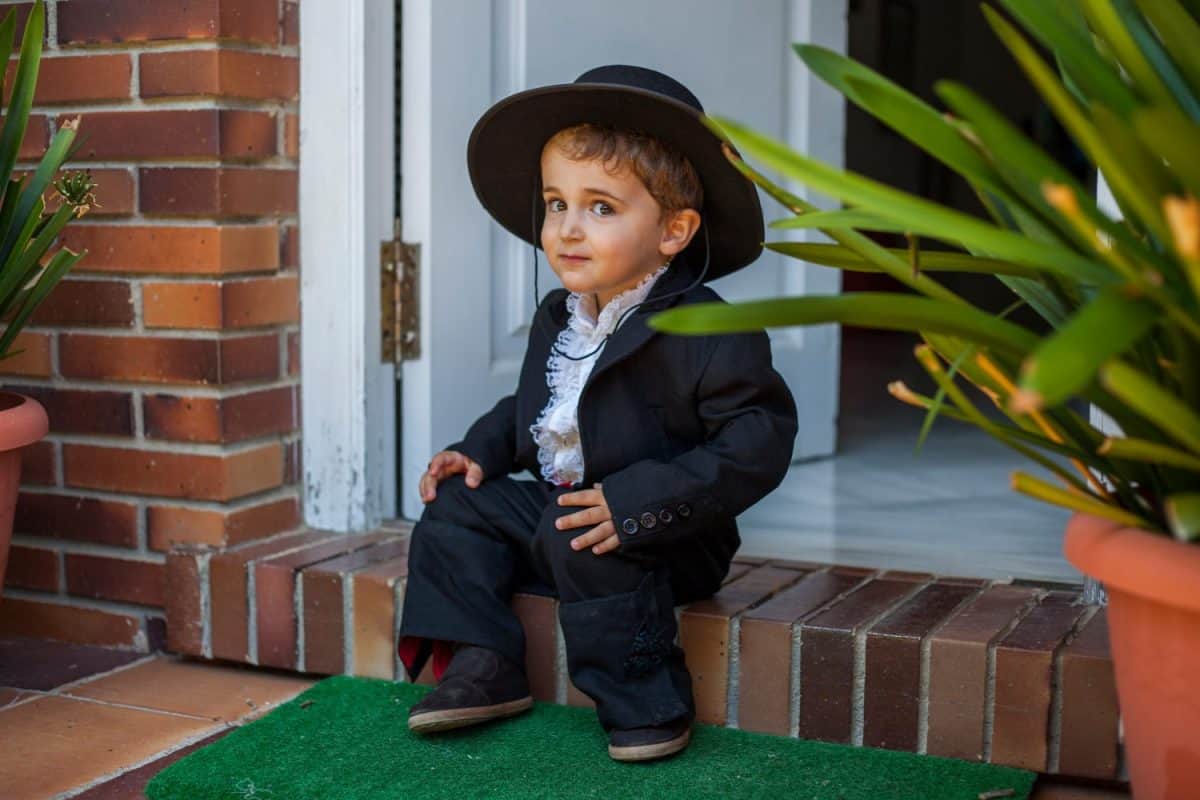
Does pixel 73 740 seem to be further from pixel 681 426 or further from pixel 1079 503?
pixel 1079 503

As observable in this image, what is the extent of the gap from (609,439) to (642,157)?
1.34ft

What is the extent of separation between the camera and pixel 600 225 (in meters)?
2.04

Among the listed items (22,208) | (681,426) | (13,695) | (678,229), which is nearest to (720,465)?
(681,426)

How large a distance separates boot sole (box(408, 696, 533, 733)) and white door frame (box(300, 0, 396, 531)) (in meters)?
0.62

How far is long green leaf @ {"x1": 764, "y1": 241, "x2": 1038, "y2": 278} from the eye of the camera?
1.43 metres

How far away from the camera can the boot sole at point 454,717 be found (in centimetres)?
197

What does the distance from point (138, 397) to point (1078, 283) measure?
1.67 metres

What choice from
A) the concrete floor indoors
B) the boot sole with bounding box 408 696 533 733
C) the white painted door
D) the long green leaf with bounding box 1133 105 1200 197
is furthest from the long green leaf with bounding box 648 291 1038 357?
the white painted door

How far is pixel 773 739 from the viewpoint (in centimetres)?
200

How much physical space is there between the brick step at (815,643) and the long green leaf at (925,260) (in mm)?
608

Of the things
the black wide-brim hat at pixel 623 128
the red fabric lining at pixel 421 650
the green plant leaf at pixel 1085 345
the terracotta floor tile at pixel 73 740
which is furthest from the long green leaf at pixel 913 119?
the terracotta floor tile at pixel 73 740

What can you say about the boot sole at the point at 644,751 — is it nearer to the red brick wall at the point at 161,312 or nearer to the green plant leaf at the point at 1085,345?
the red brick wall at the point at 161,312

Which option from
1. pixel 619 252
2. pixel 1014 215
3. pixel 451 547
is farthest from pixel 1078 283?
pixel 451 547

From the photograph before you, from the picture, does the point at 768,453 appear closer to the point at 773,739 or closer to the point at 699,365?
the point at 699,365
